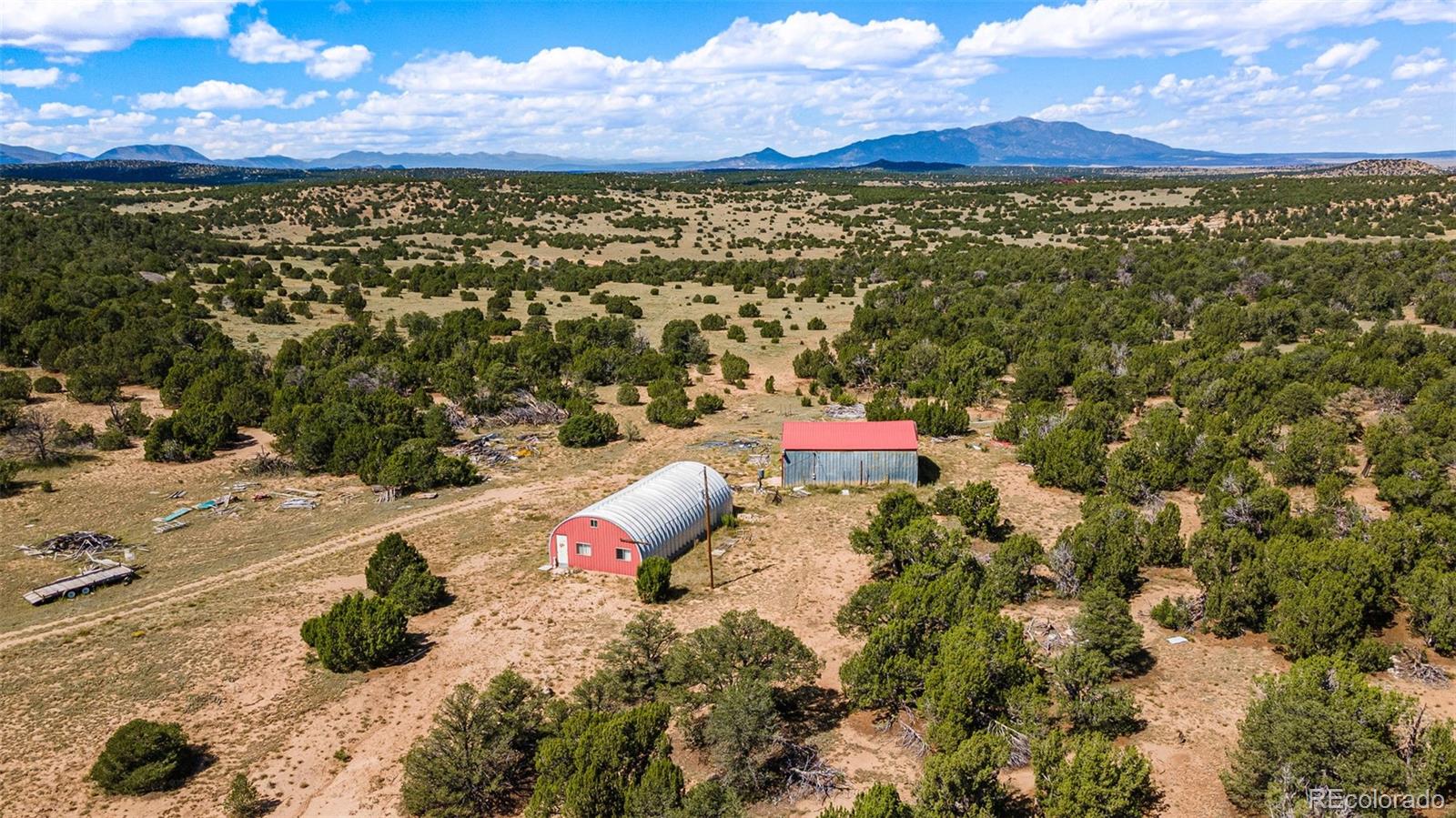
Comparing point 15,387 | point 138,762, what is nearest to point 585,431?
point 138,762

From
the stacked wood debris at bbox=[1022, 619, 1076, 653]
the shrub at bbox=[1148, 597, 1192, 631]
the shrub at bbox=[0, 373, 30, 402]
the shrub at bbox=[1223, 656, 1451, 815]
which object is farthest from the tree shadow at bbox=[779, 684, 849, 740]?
the shrub at bbox=[0, 373, 30, 402]

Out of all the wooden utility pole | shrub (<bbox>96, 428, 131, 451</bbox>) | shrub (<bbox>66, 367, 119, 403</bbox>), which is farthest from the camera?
shrub (<bbox>66, 367, 119, 403</bbox>)

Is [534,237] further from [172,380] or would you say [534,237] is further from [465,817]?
[465,817]

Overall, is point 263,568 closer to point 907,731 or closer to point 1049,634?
point 907,731

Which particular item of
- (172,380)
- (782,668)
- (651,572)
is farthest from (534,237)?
(782,668)

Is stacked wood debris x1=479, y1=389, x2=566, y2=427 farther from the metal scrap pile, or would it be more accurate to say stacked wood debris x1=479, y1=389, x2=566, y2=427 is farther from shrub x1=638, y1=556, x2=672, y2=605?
shrub x1=638, y1=556, x2=672, y2=605
